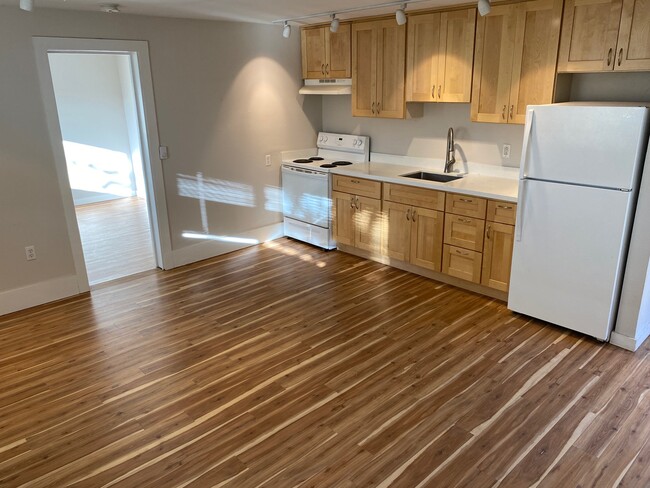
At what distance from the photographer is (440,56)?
13.8ft

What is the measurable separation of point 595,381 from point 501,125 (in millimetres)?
2282

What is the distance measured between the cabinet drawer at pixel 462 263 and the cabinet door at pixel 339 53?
214 centimetres

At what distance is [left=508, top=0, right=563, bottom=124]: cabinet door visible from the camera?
3.47m

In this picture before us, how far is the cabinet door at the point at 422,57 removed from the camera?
421cm

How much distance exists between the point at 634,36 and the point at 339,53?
8.91 ft

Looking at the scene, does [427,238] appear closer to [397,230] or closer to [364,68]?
[397,230]

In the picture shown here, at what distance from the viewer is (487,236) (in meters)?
3.92

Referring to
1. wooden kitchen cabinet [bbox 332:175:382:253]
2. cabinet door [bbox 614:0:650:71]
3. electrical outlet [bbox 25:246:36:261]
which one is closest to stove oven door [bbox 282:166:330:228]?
wooden kitchen cabinet [bbox 332:175:382:253]

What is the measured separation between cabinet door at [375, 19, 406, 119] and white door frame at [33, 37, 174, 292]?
84.5 inches

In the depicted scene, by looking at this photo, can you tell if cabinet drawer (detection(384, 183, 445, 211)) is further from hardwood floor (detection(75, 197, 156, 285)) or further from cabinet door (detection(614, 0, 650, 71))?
hardwood floor (detection(75, 197, 156, 285))

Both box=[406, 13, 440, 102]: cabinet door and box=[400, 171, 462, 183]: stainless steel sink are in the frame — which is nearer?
box=[406, 13, 440, 102]: cabinet door

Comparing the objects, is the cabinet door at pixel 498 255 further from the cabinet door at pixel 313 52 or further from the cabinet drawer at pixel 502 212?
the cabinet door at pixel 313 52

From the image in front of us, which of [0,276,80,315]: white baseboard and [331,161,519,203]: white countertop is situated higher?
[331,161,519,203]: white countertop

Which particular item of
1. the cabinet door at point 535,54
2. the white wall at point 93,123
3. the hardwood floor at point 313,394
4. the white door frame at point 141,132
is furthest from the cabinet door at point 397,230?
the white wall at point 93,123
